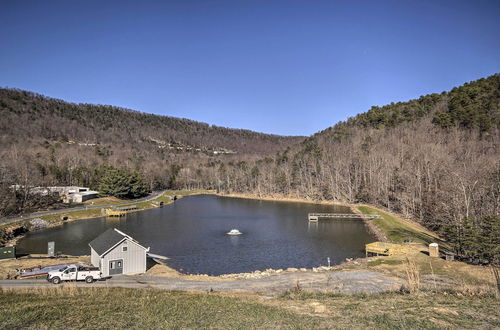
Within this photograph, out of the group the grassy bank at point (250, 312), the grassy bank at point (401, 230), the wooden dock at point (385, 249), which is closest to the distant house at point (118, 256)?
the grassy bank at point (250, 312)

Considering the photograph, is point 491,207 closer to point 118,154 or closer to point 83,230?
point 83,230

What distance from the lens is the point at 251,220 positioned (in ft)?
233

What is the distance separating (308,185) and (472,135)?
168 feet

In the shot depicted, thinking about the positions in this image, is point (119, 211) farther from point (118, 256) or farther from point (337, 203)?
point (337, 203)

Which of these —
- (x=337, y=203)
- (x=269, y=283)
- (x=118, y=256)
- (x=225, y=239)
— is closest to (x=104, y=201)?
(x=225, y=239)

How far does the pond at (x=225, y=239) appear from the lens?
38719 mm

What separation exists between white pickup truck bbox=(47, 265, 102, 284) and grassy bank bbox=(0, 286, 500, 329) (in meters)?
7.63

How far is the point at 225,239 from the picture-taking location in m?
50.8

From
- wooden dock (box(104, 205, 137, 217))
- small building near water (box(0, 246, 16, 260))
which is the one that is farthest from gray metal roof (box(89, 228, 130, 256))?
wooden dock (box(104, 205, 137, 217))

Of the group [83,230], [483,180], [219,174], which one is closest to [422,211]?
[483,180]

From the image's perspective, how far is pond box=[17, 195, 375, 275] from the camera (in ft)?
127

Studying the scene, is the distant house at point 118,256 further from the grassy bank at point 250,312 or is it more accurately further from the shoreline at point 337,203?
the shoreline at point 337,203

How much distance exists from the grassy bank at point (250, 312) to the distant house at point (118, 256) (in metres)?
10.7

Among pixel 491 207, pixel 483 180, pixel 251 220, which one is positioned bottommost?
pixel 251 220
